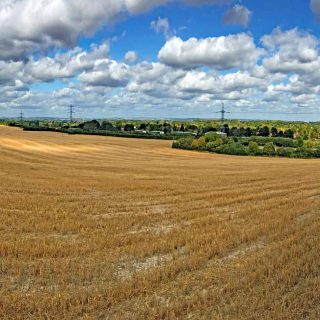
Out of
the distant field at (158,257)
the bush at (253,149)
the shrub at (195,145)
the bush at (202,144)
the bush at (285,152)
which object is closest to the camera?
the distant field at (158,257)

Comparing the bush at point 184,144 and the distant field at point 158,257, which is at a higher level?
the distant field at point 158,257

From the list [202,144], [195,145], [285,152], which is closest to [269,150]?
[285,152]

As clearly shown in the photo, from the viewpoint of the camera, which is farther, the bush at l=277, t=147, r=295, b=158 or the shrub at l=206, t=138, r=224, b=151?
the shrub at l=206, t=138, r=224, b=151

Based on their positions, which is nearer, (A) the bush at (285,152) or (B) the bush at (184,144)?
(A) the bush at (285,152)

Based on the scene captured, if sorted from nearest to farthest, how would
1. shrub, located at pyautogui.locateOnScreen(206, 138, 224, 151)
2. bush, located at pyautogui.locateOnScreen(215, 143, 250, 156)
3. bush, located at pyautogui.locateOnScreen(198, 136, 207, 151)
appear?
bush, located at pyautogui.locateOnScreen(215, 143, 250, 156) → shrub, located at pyautogui.locateOnScreen(206, 138, 224, 151) → bush, located at pyautogui.locateOnScreen(198, 136, 207, 151)

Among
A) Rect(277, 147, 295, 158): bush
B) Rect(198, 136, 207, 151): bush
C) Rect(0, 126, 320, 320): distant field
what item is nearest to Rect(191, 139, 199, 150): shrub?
Rect(198, 136, 207, 151): bush

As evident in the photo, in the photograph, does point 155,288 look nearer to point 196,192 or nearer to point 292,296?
point 292,296

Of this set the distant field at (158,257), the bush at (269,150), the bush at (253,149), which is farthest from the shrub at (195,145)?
the distant field at (158,257)

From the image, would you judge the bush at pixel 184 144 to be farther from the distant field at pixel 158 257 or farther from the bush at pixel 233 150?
the distant field at pixel 158 257

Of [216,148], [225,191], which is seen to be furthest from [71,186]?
[216,148]

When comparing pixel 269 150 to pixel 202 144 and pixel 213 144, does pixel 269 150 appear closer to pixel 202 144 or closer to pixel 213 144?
pixel 213 144

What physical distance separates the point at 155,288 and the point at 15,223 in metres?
7.64

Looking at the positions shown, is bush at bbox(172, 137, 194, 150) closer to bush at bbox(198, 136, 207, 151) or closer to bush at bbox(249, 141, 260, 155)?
bush at bbox(198, 136, 207, 151)

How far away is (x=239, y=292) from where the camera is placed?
864cm
